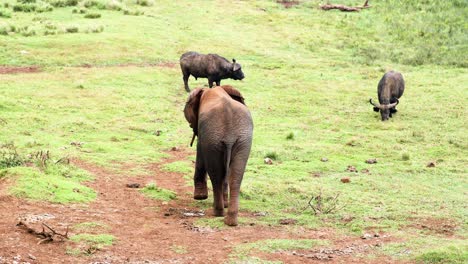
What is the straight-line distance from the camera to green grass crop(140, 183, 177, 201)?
13703 mm

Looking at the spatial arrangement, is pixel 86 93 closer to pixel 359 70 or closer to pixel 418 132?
pixel 418 132

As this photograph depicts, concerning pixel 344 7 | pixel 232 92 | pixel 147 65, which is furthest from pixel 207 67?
pixel 344 7

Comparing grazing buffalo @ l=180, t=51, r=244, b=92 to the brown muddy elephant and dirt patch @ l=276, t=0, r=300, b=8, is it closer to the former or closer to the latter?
the brown muddy elephant

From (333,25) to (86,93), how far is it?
19897 mm

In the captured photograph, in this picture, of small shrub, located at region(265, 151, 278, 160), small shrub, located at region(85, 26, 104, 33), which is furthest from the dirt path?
small shrub, located at region(85, 26, 104, 33)

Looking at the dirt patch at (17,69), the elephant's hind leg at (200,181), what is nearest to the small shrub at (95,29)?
the dirt patch at (17,69)

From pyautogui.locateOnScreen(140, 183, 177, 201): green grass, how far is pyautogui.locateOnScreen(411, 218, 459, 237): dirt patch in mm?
4364

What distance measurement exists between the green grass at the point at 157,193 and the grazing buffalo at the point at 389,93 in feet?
36.9

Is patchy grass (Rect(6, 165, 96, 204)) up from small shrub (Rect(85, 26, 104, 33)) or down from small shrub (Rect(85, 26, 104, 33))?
up

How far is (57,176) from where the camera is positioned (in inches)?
534

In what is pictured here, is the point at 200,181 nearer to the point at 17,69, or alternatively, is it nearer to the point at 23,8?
the point at 17,69

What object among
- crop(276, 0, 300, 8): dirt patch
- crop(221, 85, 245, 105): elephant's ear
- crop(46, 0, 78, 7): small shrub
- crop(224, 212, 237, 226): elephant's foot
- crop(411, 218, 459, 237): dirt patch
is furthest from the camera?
crop(276, 0, 300, 8): dirt patch

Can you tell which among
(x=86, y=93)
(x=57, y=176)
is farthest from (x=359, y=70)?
(x=57, y=176)

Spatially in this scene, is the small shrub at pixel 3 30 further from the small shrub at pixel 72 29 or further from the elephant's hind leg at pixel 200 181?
the elephant's hind leg at pixel 200 181
